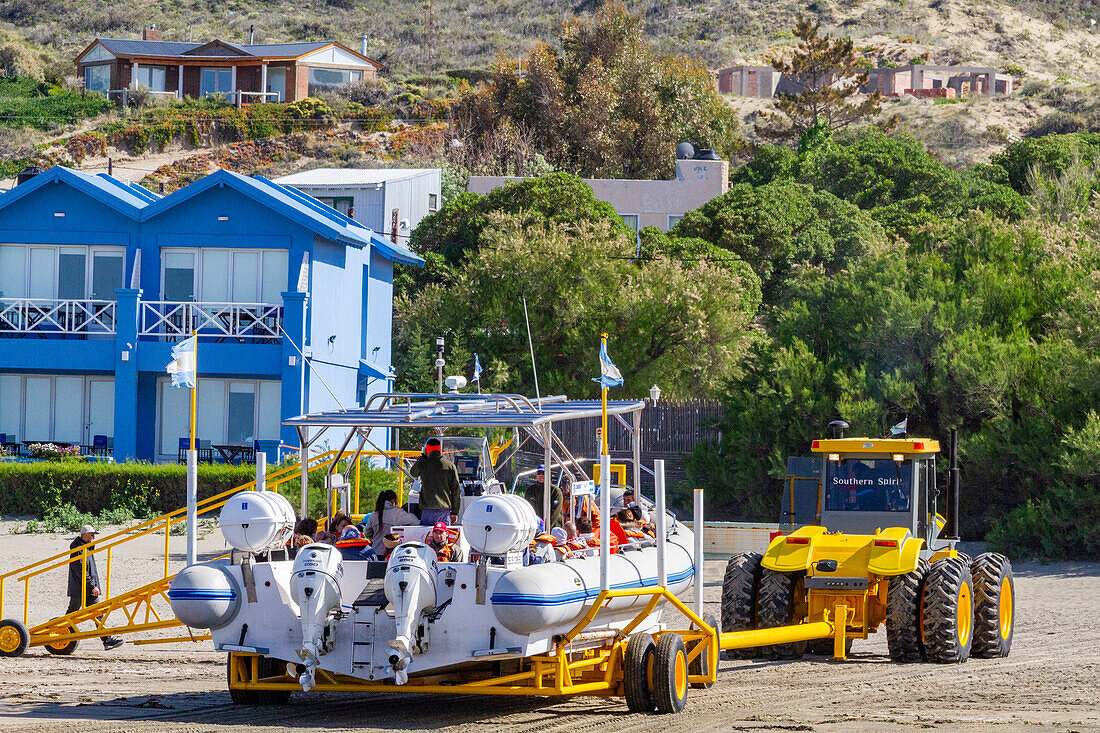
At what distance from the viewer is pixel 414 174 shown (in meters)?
49.0

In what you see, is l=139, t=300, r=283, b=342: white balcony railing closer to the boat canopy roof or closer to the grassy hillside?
the boat canopy roof

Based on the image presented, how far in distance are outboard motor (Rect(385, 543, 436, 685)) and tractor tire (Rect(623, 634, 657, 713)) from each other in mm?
1685

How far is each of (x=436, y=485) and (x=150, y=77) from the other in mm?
71345

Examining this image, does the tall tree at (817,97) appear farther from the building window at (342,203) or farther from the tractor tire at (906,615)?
the tractor tire at (906,615)

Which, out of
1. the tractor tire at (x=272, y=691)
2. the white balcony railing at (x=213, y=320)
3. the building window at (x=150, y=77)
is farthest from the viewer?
the building window at (x=150, y=77)

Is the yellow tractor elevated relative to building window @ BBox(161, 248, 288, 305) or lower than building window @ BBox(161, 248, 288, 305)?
lower

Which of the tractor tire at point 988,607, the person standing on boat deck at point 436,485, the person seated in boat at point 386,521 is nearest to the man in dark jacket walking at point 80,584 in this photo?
the person seated in boat at point 386,521

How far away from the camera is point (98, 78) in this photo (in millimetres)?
80000

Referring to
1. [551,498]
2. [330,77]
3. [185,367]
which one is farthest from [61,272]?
[330,77]

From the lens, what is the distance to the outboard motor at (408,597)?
413 inches

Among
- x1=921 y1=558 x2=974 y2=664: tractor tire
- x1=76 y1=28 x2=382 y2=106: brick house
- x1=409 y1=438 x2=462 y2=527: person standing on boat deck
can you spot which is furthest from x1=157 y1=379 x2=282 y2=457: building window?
x1=76 y1=28 x2=382 y2=106: brick house

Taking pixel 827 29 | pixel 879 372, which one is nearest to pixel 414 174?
pixel 879 372

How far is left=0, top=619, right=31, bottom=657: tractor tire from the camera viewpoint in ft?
48.9

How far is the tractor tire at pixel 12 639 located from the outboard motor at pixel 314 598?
5331 mm
